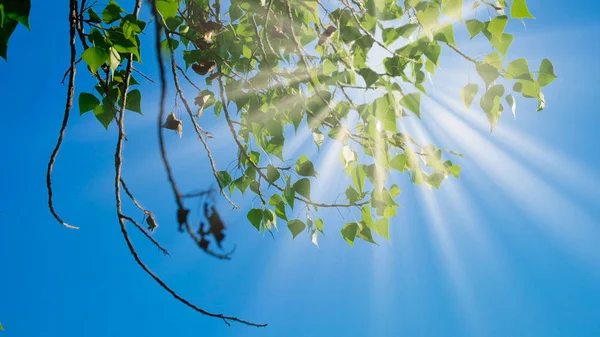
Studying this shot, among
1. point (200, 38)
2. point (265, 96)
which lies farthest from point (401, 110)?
point (200, 38)

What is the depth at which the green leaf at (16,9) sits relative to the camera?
101cm

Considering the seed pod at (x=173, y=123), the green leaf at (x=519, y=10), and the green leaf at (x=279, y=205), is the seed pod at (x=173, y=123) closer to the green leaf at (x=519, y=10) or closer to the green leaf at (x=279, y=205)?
the green leaf at (x=279, y=205)

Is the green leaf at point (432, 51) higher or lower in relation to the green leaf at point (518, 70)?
higher

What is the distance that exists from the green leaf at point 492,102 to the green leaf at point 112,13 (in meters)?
1.12

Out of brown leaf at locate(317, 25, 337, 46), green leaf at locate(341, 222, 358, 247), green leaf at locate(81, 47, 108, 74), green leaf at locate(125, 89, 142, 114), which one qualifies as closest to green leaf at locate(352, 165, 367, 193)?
green leaf at locate(341, 222, 358, 247)

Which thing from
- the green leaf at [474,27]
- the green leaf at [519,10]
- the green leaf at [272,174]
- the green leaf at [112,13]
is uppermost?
the green leaf at [112,13]

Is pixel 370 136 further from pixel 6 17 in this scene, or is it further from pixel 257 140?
pixel 6 17

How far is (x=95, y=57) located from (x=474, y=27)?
112cm

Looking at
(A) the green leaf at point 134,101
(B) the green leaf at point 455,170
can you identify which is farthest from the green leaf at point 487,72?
(A) the green leaf at point 134,101

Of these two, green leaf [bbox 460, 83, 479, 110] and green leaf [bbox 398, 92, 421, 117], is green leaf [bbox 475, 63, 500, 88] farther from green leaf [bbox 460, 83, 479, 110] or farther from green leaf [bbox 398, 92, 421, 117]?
green leaf [bbox 398, 92, 421, 117]

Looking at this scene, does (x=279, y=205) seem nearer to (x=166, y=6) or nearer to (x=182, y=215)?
(x=166, y=6)

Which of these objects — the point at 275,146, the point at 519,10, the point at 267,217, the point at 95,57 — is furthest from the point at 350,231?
the point at 95,57

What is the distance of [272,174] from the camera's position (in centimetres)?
165

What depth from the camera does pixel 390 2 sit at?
1421 mm
